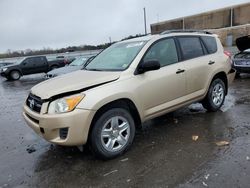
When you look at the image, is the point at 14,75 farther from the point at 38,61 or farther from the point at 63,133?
the point at 63,133

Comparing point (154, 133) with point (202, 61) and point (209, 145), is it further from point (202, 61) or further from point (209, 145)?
point (202, 61)

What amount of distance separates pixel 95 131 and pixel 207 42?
3.61 meters

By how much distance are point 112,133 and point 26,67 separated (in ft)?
59.6

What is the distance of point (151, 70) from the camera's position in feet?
14.3

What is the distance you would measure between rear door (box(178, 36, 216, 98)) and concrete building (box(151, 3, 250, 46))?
960 inches

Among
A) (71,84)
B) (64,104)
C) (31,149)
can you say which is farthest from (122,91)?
(31,149)

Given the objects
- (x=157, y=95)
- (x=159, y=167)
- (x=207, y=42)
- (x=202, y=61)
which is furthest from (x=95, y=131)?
(x=207, y=42)

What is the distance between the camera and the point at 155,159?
3.95 meters

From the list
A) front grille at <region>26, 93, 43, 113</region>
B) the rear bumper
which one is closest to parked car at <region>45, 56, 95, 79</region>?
front grille at <region>26, 93, 43, 113</region>

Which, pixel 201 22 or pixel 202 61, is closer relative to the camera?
pixel 202 61

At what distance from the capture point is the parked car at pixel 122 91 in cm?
367

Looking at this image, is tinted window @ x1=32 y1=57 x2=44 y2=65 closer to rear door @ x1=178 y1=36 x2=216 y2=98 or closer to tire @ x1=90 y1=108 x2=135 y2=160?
rear door @ x1=178 y1=36 x2=216 y2=98

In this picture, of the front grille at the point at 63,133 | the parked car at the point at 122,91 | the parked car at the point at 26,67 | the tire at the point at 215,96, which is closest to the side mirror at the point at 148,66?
the parked car at the point at 122,91

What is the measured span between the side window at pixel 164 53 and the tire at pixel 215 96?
1.44m
